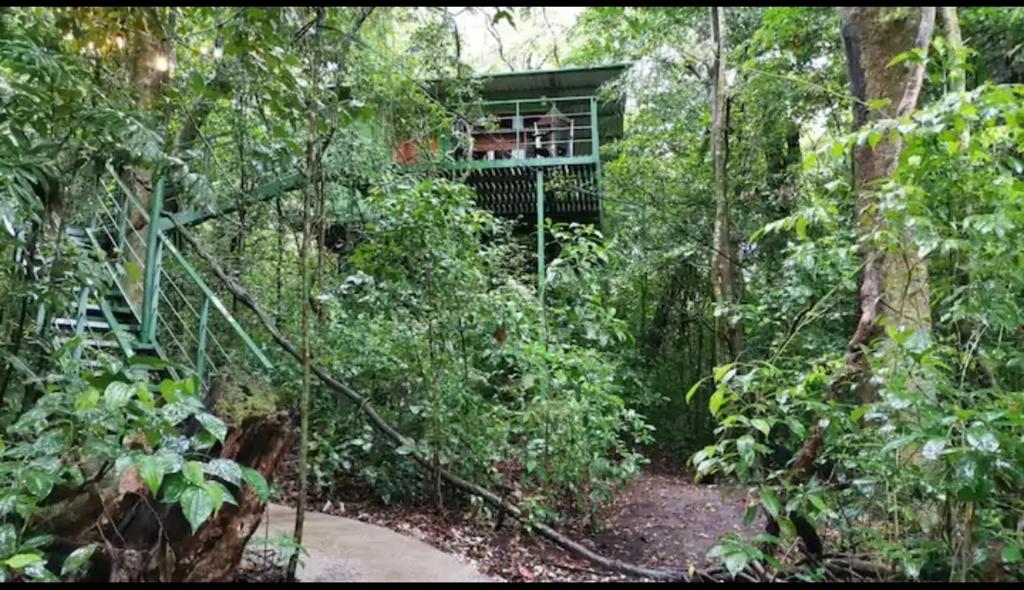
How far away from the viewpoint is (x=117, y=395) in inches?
75.5

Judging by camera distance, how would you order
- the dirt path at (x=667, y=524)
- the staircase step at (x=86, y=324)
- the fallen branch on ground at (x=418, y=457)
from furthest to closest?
the dirt path at (x=667, y=524), the staircase step at (x=86, y=324), the fallen branch on ground at (x=418, y=457)

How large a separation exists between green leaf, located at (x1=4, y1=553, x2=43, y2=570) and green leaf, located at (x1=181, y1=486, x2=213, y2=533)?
45cm

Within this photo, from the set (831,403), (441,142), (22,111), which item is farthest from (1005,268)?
(441,142)

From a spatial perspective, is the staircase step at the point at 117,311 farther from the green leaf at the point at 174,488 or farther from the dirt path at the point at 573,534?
the green leaf at the point at 174,488

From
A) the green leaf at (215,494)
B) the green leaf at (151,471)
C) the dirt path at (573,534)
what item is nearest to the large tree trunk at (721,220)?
the dirt path at (573,534)

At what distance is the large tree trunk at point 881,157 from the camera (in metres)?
2.75

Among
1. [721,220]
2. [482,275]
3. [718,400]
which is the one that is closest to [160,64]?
[482,275]

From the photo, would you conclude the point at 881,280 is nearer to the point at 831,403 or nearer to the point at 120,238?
the point at 831,403

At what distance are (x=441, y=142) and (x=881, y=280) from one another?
17.7 feet

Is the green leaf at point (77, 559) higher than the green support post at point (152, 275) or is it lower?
lower

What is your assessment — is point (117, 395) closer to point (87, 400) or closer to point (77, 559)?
point (87, 400)

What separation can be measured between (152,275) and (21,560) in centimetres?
292

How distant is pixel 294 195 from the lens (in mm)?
6828

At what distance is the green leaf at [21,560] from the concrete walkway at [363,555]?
0.94m
